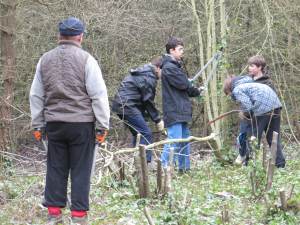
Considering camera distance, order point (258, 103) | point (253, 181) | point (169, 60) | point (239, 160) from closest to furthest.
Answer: point (253, 181) → point (258, 103) → point (169, 60) → point (239, 160)

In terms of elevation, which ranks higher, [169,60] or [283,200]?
[169,60]

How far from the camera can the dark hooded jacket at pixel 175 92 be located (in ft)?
28.4

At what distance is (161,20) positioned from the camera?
1476cm

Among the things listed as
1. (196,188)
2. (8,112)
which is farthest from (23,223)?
(8,112)

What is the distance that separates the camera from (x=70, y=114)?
5125 millimetres

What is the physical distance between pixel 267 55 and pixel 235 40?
106 cm

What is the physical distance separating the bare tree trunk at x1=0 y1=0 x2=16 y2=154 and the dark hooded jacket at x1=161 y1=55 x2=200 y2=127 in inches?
169

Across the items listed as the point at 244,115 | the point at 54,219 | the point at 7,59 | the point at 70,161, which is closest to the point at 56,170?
→ the point at 70,161

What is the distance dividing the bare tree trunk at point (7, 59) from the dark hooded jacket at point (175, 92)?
4287 mm

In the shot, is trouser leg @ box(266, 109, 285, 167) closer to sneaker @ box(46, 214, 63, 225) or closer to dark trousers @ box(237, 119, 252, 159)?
dark trousers @ box(237, 119, 252, 159)

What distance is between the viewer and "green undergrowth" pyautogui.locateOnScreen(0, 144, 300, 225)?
17.5 feet

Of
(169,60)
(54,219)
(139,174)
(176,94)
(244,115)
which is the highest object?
(169,60)

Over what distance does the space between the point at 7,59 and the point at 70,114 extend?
7513 mm

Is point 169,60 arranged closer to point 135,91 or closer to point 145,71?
point 145,71
